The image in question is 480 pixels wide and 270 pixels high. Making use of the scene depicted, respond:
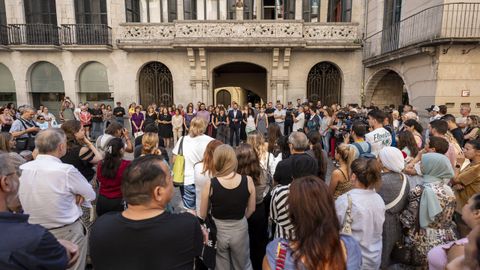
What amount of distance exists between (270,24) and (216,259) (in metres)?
12.4

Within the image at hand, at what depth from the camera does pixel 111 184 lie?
3.18m

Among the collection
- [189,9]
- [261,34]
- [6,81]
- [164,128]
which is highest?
[189,9]

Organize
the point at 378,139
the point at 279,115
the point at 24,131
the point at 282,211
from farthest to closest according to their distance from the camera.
→ 1. the point at 279,115
2. the point at 24,131
3. the point at 378,139
4. the point at 282,211

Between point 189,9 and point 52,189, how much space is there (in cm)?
1458

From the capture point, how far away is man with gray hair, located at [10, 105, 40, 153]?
567cm

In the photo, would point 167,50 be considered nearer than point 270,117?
No

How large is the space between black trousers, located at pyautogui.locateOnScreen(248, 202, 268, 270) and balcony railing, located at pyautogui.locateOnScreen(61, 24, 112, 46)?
14.3 meters

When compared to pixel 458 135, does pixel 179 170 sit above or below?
below

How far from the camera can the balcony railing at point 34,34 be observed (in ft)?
48.0

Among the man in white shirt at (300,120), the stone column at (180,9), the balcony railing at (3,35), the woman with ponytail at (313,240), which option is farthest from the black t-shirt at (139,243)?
the balcony railing at (3,35)

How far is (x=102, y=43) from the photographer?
14414mm

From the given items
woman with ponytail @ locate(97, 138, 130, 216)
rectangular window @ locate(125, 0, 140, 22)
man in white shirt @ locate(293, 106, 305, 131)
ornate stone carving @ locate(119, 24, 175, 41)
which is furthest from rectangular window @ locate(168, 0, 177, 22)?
woman with ponytail @ locate(97, 138, 130, 216)

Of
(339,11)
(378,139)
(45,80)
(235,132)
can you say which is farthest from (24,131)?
(339,11)

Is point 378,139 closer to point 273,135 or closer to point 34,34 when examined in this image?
point 273,135
